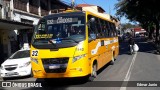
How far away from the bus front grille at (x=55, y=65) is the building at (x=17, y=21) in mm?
11920

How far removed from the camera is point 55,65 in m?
11.4

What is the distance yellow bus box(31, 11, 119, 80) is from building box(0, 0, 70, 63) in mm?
11074

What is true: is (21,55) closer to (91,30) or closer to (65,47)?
(91,30)

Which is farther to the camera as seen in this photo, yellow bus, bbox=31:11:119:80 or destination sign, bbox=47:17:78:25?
destination sign, bbox=47:17:78:25

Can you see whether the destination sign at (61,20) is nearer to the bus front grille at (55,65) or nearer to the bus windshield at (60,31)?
the bus windshield at (60,31)

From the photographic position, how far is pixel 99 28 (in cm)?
1455

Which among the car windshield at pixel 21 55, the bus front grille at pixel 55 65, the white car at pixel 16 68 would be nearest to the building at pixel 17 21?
the car windshield at pixel 21 55

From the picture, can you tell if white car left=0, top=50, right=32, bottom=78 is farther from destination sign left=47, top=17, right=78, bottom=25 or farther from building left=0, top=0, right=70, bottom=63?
building left=0, top=0, right=70, bottom=63

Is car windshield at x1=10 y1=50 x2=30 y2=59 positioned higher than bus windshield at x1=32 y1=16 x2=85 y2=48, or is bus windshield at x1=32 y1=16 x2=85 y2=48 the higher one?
bus windshield at x1=32 y1=16 x2=85 y2=48

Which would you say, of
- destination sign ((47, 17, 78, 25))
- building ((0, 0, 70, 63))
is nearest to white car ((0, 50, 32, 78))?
Result: destination sign ((47, 17, 78, 25))

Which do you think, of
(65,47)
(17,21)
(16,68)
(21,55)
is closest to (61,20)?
(65,47)

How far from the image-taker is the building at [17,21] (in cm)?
2682

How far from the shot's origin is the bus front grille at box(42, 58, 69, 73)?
37.4ft

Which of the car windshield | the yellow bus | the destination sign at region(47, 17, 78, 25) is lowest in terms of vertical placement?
the car windshield
